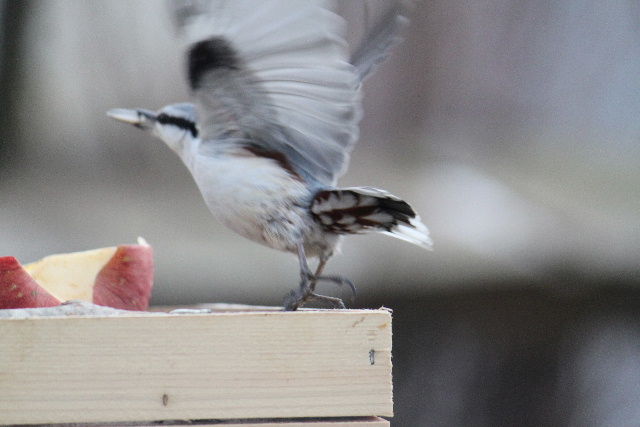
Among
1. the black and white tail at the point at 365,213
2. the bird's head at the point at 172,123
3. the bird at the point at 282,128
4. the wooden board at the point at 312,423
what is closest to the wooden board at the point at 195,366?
the wooden board at the point at 312,423

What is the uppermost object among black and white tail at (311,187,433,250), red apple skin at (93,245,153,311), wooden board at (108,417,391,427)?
black and white tail at (311,187,433,250)

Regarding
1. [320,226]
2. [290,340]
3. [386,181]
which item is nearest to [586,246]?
[386,181]

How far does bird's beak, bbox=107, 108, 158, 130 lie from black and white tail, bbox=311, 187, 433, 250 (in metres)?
0.37

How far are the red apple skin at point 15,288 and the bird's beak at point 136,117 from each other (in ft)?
1.22

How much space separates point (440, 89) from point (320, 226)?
1.78 meters

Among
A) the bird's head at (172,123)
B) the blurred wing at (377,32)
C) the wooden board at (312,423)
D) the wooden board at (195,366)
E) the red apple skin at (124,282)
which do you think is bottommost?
the wooden board at (312,423)

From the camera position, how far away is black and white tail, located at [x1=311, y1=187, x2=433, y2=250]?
1180 mm

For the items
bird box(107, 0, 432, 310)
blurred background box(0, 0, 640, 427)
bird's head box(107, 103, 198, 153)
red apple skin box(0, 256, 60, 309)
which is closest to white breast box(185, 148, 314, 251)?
bird box(107, 0, 432, 310)

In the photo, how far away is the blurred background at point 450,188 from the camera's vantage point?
8.57ft

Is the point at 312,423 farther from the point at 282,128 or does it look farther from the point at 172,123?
the point at 172,123

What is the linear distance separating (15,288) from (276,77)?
0.50 metres

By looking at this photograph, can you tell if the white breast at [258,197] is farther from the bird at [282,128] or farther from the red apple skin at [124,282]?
the red apple skin at [124,282]

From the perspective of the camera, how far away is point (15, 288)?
106 centimetres

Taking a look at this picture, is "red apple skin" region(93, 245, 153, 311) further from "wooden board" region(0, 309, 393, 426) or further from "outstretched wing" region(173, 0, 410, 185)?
"wooden board" region(0, 309, 393, 426)
